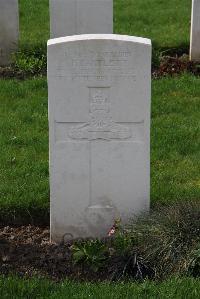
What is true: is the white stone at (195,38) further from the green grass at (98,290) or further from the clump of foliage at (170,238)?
the green grass at (98,290)

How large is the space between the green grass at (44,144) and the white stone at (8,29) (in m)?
1.50

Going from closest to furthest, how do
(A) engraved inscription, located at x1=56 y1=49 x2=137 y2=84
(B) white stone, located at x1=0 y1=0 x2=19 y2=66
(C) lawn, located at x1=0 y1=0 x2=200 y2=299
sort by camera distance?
(C) lawn, located at x1=0 y1=0 x2=200 y2=299, (A) engraved inscription, located at x1=56 y1=49 x2=137 y2=84, (B) white stone, located at x1=0 y1=0 x2=19 y2=66

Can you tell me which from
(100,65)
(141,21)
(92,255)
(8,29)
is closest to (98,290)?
(92,255)

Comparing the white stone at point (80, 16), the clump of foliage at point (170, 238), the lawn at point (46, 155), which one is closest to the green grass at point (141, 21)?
the lawn at point (46, 155)

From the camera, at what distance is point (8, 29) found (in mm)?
10930

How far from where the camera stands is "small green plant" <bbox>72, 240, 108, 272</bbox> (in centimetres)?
517

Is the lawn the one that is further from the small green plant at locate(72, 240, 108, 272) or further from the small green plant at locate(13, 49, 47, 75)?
the small green plant at locate(72, 240, 108, 272)

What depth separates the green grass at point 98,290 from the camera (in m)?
4.57

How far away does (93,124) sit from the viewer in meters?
5.48

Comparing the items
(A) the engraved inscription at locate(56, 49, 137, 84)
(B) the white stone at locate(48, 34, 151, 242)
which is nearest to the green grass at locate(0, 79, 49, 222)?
(B) the white stone at locate(48, 34, 151, 242)

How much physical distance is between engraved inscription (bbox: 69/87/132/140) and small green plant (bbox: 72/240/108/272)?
2.66 ft

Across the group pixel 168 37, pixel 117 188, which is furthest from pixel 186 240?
pixel 168 37

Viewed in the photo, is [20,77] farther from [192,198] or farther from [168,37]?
[192,198]

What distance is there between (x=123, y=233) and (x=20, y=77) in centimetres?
503
